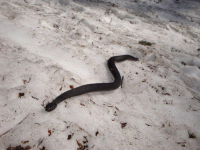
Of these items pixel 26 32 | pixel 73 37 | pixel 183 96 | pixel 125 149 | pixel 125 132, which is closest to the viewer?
pixel 125 149

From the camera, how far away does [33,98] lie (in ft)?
6.90

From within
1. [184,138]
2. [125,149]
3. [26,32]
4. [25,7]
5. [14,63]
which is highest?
[25,7]

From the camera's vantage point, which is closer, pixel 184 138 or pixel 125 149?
pixel 125 149

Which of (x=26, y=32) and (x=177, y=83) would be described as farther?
(x=26, y=32)

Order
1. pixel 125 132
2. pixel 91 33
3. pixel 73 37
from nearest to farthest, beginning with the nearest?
pixel 125 132 → pixel 73 37 → pixel 91 33

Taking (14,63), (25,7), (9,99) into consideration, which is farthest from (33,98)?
(25,7)

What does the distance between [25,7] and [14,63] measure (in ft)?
7.85

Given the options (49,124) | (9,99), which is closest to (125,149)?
(49,124)

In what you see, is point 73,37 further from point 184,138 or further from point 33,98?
point 184,138

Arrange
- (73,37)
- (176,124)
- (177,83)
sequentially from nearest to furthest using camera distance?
(176,124)
(177,83)
(73,37)

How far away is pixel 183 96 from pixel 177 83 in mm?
337

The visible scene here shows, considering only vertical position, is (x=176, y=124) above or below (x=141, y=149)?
above

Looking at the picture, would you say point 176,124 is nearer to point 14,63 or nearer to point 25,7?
point 14,63

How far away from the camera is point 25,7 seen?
13.0 ft
